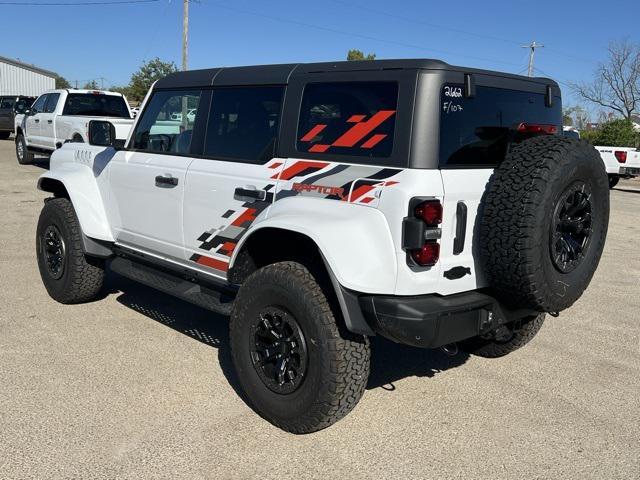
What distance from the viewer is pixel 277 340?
11.0 ft

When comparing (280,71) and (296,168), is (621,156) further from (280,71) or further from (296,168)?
(296,168)

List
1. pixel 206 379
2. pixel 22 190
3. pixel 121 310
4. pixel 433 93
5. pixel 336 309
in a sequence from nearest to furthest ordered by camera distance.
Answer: pixel 433 93, pixel 336 309, pixel 206 379, pixel 121 310, pixel 22 190

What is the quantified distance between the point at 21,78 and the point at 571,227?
54984mm

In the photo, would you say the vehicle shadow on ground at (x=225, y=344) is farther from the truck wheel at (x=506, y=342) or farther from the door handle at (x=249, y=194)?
the door handle at (x=249, y=194)

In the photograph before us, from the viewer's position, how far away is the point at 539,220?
9.43 feet

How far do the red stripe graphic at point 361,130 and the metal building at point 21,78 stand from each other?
52417 mm

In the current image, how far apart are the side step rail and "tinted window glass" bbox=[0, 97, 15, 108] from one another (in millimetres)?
25479

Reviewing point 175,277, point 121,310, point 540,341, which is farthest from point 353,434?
point 121,310

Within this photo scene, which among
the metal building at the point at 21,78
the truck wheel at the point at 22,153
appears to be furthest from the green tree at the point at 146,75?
the truck wheel at the point at 22,153

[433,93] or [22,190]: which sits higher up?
[433,93]

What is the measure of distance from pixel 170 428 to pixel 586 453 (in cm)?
218

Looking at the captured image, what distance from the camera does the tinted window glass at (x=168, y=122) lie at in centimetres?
428

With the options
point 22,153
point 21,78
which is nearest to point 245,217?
point 22,153

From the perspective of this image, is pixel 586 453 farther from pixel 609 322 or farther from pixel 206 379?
pixel 609 322
